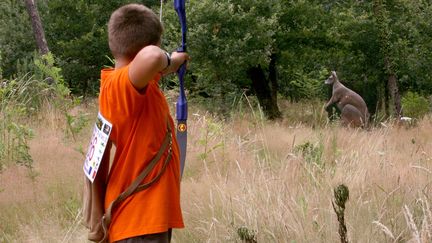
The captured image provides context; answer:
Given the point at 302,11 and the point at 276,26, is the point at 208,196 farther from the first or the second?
the point at 302,11

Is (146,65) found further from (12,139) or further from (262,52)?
(262,52)

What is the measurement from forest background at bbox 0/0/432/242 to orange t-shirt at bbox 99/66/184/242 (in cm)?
576

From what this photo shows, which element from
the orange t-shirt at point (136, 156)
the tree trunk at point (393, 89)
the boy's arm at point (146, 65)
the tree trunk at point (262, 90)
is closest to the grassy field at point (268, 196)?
the orange t-shirt at point (136, 156)

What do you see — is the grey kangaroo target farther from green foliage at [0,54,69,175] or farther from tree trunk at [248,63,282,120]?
tree trunk at [248,63,282,120]

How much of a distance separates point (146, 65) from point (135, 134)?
1.23ft

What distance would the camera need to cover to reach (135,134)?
114 inches

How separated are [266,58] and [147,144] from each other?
572 inches

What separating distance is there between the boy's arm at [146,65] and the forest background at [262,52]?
19.5 ft

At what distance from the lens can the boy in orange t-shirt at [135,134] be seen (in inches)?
112

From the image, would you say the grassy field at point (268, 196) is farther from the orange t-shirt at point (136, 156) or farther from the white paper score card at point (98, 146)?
the white paper score card at point (98, 146)

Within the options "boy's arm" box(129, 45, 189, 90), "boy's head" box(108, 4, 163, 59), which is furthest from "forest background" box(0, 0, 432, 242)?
"boy's arm" box(129, 45, 189, 90)

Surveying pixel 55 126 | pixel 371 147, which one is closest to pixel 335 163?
pixel 371 147

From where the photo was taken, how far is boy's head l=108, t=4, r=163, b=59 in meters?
2.83

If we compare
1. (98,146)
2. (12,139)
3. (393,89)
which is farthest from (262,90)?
A: (98,146)
